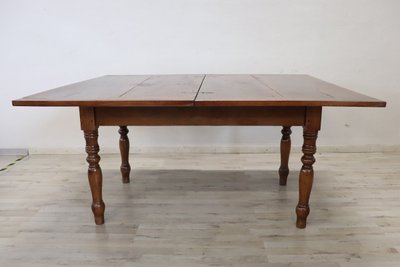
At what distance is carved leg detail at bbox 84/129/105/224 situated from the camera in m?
1.62

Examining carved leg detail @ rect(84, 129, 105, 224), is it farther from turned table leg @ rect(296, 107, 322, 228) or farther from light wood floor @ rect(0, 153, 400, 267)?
turned table leg @ rect(296, 107, 322, 228)

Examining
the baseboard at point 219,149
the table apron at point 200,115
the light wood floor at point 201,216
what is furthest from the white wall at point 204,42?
the table apron at point 200,115

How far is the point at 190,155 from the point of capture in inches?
119

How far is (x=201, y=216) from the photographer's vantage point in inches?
75.0

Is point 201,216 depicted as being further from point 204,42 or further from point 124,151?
point 204,42

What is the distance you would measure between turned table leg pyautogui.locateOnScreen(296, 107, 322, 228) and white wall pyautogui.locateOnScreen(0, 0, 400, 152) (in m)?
1.44

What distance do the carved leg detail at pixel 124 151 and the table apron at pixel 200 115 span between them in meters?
0.68

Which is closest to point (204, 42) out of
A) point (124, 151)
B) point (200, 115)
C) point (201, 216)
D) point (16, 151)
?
point (124, 151)

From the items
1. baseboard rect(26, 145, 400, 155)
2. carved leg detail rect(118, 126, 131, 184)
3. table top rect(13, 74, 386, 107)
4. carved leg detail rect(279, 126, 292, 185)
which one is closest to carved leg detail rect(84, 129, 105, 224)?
table top rect(13, 74, 386, 107)

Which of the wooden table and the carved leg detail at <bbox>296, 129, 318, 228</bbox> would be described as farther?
the carved leg detail at <bbox>296, 129, 318, 228</bbox>

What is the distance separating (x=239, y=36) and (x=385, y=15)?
123cm

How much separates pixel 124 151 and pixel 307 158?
1263mm

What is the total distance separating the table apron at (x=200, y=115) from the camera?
155 cm

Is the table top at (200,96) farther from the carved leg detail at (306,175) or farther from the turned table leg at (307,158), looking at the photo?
the carved leg detail at (306,175)
